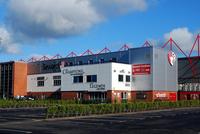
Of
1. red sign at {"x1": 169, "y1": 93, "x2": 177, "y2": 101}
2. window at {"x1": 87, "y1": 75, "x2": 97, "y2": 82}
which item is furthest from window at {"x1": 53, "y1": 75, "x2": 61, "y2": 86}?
red sign at {"x1": 169, "y1": 93, "x2": 177, "y2": 101}

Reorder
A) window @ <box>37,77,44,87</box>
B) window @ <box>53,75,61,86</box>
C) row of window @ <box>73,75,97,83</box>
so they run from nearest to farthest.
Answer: row of window @ <box>73,75,97,83</box>
window @ <box>53,75,61,86</box>
window @ <box>37,77,44,87</box>

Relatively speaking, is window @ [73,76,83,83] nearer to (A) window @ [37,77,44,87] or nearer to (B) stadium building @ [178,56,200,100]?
(A) window @ [37,77,44,87]

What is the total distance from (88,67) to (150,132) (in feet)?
174

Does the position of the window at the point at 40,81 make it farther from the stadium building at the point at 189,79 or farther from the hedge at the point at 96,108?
the hedge at the point at 96,108

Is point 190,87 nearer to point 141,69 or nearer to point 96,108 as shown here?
point 141,69

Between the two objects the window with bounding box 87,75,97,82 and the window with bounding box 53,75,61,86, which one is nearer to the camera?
the window with bounding box 87,75,97,82

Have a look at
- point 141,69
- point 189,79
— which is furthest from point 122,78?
point 189,79

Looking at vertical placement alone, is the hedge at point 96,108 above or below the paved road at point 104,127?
above

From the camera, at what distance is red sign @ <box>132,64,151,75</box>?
70.9 meters

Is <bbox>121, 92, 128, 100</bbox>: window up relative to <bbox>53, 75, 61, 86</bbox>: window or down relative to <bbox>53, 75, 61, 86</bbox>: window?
down

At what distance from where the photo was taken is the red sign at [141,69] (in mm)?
70938

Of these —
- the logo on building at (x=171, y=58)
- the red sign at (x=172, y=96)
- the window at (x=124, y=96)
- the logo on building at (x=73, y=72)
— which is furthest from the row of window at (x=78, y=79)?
the red sign at (x=172, y=96)

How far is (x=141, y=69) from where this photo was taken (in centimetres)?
7200

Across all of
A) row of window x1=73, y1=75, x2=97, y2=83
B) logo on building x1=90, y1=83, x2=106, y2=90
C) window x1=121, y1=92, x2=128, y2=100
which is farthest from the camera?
row of window x1=73, y1=75, x2=97, y2=83
